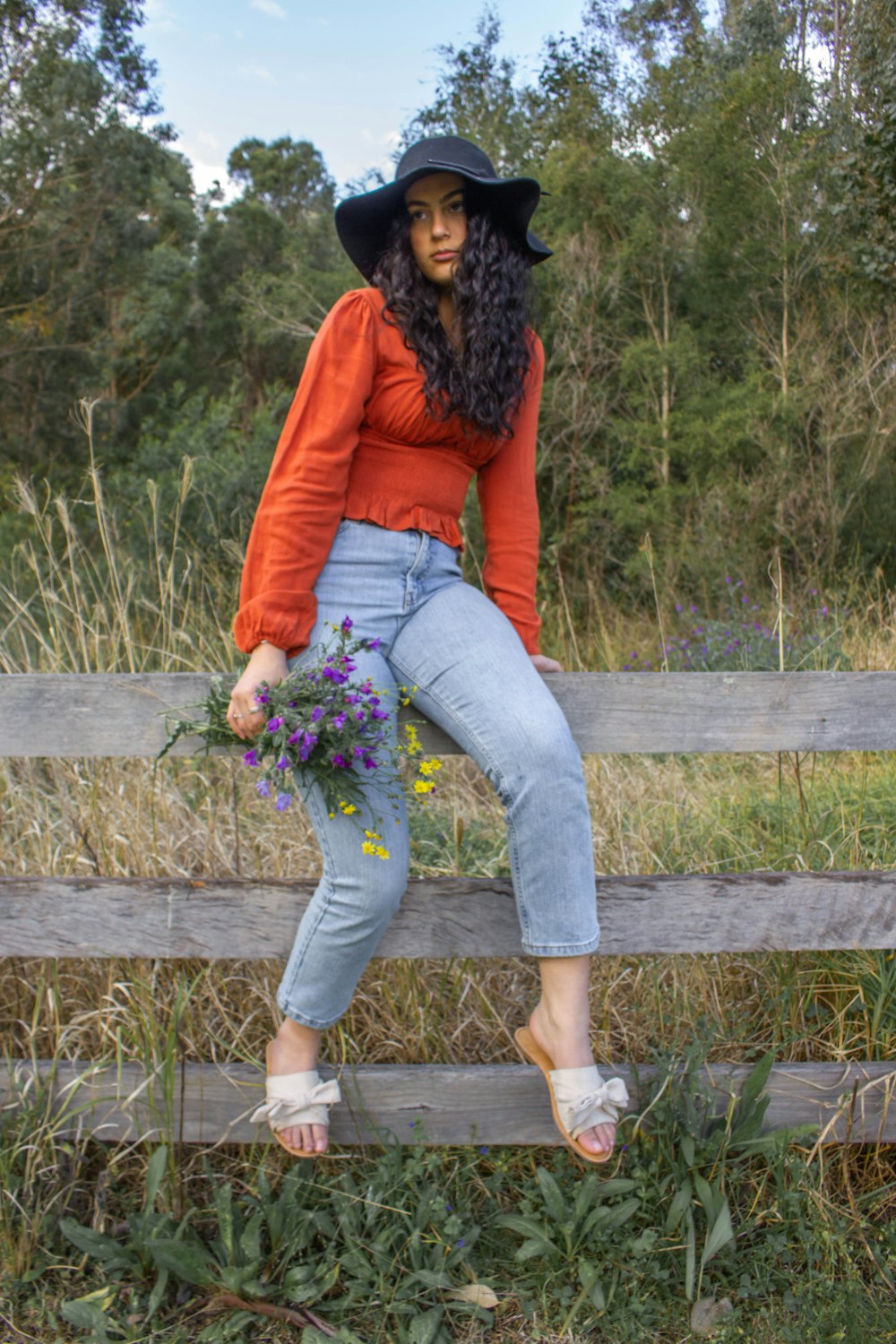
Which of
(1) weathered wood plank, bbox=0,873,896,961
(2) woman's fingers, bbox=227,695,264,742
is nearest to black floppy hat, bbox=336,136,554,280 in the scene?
(2) woman's fingers, bbox=227,695,264,742

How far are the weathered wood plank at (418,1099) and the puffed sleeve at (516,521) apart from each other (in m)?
0.97

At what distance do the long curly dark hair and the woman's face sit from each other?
2cm

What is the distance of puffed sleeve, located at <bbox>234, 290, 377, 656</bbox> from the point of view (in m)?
1.96

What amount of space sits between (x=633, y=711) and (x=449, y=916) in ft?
1.88

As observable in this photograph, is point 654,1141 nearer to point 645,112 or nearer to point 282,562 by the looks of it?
point 282,562

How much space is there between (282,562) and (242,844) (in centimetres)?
107

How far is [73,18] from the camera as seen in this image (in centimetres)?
856

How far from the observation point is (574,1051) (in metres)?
1.92

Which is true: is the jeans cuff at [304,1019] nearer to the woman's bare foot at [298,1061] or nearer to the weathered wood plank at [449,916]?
the woman's bare foot at [298,1061]

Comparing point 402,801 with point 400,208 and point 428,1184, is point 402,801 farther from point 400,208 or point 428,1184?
point 400,208

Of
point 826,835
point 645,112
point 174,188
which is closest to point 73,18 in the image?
point 645,112

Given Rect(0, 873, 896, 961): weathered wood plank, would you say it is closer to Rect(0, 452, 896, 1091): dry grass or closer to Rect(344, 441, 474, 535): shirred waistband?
Rect(0, 452, 896, 1091): dry grass

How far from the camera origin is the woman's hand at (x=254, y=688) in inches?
73.8

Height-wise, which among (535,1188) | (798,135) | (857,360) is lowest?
(535,1188)
